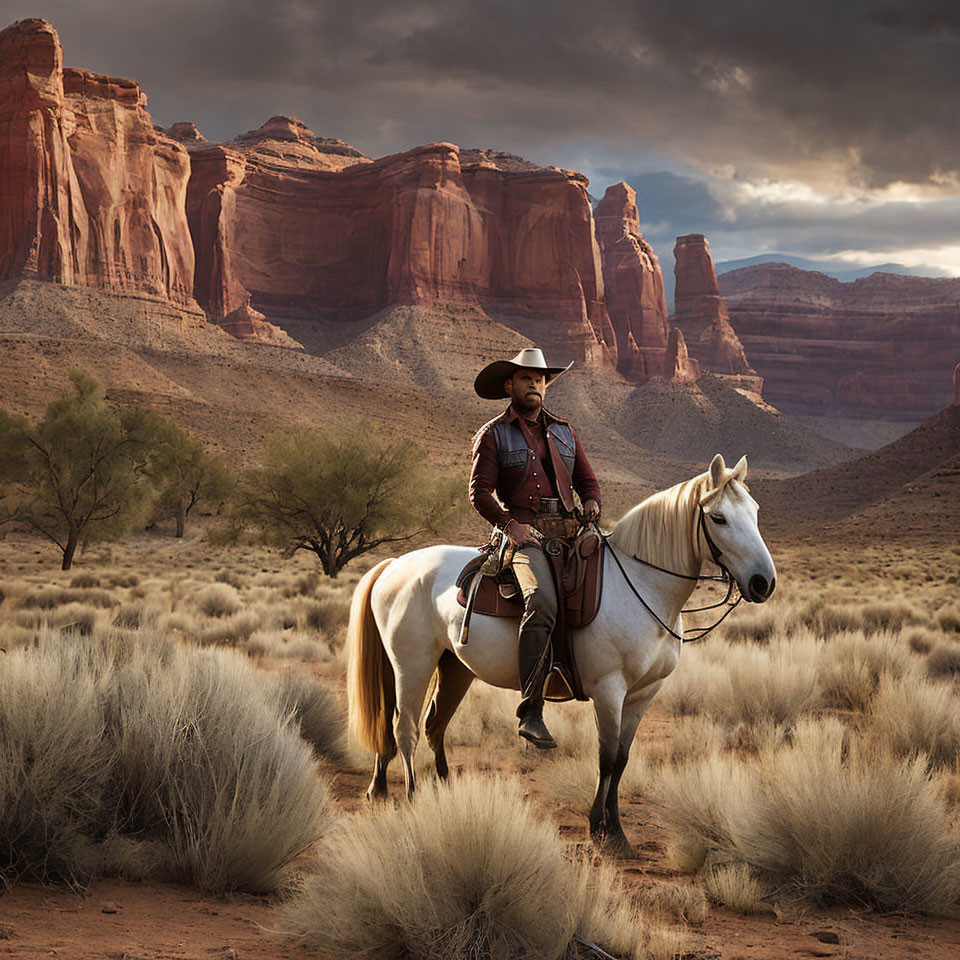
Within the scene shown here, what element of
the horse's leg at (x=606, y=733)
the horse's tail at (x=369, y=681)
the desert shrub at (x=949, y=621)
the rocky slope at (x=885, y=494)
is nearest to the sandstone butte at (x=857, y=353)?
the rocky slope at (x=885, y=494)

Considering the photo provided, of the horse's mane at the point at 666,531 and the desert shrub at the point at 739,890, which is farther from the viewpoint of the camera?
the horse's mane at the point at 666,531

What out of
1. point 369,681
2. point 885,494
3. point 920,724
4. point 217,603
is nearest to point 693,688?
point 920,724

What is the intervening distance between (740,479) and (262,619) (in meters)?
12.5

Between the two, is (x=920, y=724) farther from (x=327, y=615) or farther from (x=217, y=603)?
(x=217, y=603)

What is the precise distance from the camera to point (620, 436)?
340 ft

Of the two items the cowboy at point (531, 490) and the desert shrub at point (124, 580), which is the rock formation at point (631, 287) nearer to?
the desert shrub at point (124, 580)

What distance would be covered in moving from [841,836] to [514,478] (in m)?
2.89

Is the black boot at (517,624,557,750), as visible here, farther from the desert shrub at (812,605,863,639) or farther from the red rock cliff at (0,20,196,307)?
the red rock cliff at (0,20,196,307)

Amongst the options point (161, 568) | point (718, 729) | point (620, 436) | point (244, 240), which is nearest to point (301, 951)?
point (718, 729)

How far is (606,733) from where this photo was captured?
5680mm

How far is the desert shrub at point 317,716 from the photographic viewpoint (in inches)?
321

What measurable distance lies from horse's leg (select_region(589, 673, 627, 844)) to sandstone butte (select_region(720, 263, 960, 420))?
189 meters

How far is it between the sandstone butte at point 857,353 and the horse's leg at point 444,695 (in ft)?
616

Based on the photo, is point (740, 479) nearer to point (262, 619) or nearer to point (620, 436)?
point (262, 619)
